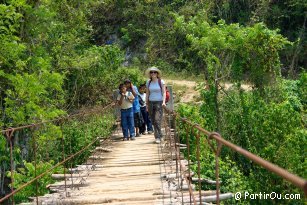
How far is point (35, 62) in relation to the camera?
9.46 meters

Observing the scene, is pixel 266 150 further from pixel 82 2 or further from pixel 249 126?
pixel 82 2

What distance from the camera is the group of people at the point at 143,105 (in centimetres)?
789

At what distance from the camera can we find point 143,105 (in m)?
10.9

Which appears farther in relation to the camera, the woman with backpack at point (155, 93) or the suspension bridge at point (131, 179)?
the woman with backpack at point (155, 93)

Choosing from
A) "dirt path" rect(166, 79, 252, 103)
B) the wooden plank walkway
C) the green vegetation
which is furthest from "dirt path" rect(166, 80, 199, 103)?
the wooden plank walkway

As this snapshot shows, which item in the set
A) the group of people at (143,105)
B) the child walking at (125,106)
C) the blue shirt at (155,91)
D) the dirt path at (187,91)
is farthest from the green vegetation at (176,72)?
the blue shirt at (155,91)

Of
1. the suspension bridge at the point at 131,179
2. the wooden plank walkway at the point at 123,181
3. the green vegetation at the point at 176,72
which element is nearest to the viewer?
the suspension bridge at the point at 131,179

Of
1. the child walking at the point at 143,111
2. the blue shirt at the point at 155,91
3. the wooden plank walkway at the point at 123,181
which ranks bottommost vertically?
the wooden plank walkway at the point at 123,181

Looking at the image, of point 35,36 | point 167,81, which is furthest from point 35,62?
point 167,81

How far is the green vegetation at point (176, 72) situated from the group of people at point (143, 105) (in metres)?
0.89

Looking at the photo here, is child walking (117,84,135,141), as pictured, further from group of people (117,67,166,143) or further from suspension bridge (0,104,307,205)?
suspension bridge (0,104,307,205)

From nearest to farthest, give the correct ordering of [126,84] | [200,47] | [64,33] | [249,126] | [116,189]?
[116,189] < [126,84] < [249,126] < [200,47] < [64,33]

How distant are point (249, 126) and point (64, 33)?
590cm

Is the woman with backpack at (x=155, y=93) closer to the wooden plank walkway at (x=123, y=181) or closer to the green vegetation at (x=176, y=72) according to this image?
the wooden plank walkway at (x=123, y=181)
